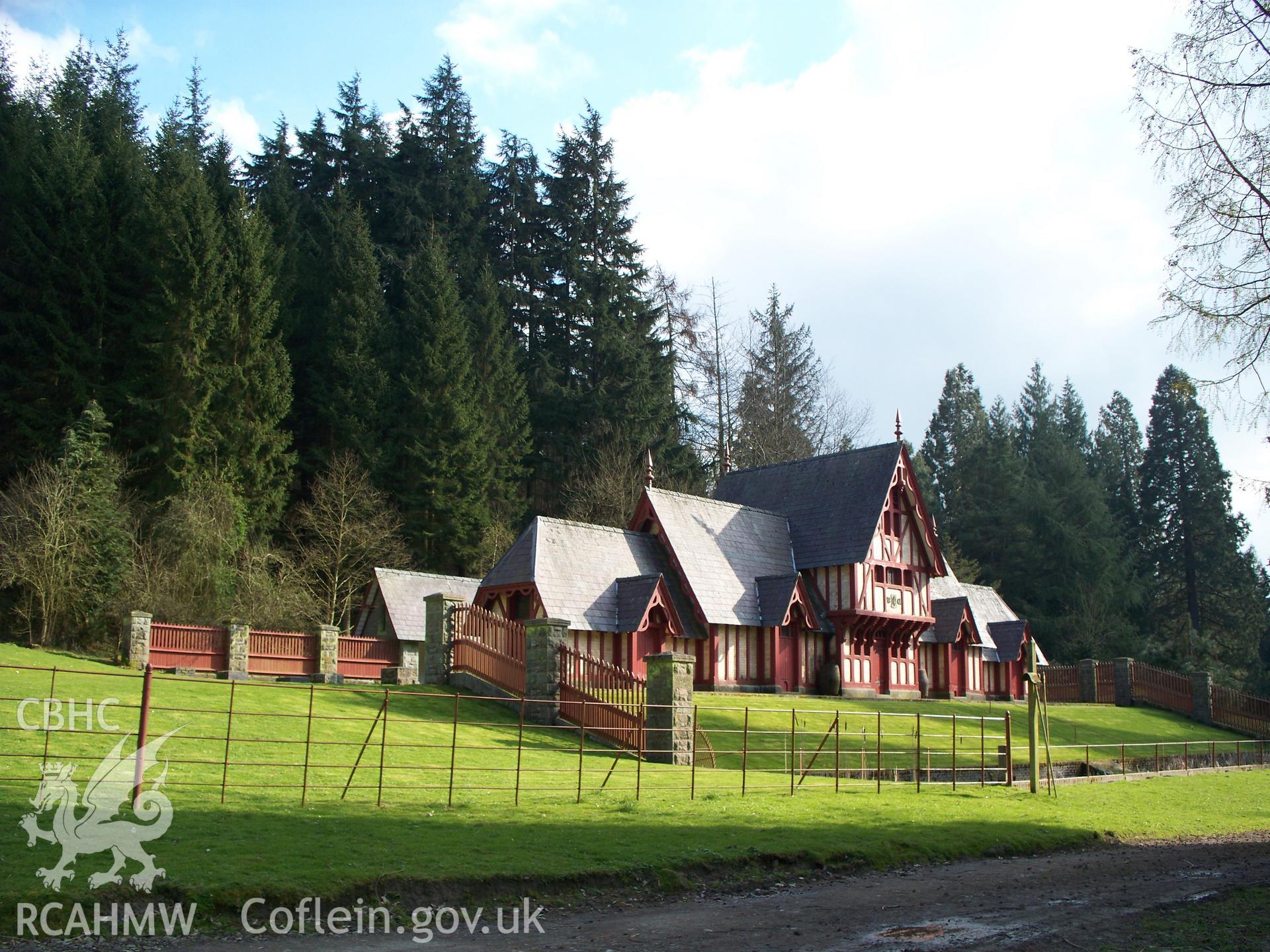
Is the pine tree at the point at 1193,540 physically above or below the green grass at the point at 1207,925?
above

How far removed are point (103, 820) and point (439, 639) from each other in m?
15.6

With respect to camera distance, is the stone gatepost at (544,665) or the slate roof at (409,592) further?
the slate roof at (409,592)

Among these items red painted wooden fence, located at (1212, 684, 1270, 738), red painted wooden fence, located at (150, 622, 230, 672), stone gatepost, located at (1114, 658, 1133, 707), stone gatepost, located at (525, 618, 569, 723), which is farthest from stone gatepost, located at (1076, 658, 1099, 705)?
red painted wooden fence, located at (150, 622, 230, 672)

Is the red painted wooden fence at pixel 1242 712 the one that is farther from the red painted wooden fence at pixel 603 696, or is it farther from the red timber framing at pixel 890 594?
the red painted wooden fence at pixel 603 696

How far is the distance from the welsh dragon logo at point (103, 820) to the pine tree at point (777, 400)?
46.4m

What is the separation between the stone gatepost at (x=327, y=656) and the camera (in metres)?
30.8

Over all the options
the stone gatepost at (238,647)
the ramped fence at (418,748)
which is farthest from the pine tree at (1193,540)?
the stone gatepost at (238,647)

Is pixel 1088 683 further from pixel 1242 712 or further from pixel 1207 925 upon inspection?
pixel 1207 925

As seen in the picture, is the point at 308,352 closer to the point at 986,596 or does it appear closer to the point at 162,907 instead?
the point at 986,596

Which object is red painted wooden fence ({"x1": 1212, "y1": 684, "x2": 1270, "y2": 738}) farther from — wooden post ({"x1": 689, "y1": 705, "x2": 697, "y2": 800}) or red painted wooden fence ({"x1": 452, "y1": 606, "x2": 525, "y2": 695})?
red painted wooden fence ({"x1": 452, "y1": 606, "x2": 525, "y2": 695})

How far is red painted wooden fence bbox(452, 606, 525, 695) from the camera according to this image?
2419cm

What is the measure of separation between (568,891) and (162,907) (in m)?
3.86

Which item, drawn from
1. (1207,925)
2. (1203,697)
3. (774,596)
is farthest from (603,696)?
(1203,697)

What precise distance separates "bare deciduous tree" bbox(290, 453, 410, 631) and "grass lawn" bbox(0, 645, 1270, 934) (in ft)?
58.6
